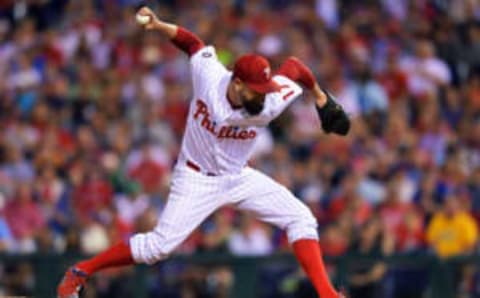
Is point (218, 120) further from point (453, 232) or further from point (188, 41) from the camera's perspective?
point (453, 232)

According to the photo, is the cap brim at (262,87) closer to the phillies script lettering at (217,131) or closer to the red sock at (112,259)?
the phillies script lettering at (217,131)

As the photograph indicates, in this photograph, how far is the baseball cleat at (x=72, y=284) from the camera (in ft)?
31.1

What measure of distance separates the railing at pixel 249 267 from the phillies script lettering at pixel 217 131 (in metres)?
4.46

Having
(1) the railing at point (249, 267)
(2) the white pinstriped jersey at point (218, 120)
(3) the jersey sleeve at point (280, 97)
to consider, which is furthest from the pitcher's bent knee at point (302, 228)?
(1) the railing at point (249, 267)

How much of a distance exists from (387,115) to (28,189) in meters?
4.08

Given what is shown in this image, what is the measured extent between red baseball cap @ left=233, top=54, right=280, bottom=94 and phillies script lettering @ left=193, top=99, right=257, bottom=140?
0.43 meters

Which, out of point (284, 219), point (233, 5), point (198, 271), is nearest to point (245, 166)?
point (284, 219)

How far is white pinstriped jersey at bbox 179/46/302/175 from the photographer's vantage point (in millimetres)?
9094

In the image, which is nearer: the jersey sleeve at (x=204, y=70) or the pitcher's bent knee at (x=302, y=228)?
the jersey sleeve at (x=204, y=70)

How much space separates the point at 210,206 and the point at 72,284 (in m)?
0.95

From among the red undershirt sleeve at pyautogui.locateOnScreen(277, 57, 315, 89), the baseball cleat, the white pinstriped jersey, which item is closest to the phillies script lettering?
the white pinstriped jersey

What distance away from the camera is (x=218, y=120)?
9117mm

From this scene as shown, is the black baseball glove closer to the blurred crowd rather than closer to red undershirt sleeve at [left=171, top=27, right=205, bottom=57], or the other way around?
red undershirt sleeve at [left=171, top=27, right=205, bottom=57]

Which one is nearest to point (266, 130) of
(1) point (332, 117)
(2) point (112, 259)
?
(1) point (332, 117)
